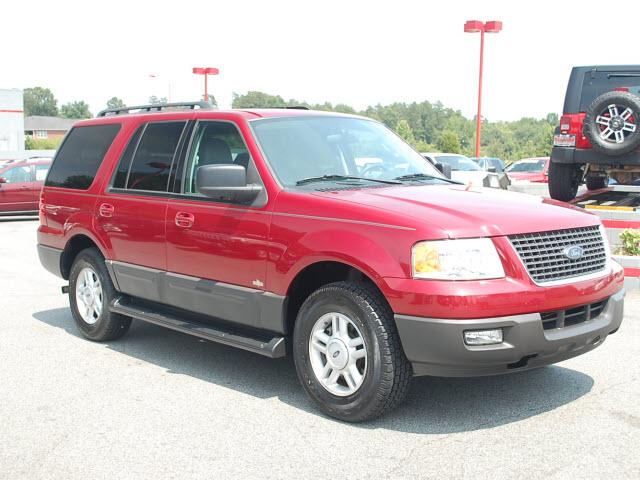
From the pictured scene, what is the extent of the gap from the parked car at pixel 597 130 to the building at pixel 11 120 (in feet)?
191

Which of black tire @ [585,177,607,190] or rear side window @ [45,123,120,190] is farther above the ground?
rear side window @ [45,123,120,190]

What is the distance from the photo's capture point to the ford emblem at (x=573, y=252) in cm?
482

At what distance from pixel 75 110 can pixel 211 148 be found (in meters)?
199

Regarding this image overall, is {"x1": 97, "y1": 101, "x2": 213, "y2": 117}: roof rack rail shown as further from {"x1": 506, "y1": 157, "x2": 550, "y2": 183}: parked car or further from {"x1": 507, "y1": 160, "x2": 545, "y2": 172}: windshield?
{"x1": 507, "y1": 160, "x2": 545, "y2": 172}: windshield

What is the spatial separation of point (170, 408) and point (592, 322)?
267 centimetres

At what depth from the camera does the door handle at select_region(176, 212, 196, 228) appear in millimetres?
5906

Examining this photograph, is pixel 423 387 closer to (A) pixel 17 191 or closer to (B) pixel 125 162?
(B) pixel 125 162

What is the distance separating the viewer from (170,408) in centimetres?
527

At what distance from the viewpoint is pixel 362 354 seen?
4.84 metres

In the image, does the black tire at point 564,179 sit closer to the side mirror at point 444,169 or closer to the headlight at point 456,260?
the side mirror at point 444,169

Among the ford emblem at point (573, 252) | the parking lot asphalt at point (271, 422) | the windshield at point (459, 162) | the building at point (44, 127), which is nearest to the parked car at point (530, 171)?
the windshield at point (459, 162)

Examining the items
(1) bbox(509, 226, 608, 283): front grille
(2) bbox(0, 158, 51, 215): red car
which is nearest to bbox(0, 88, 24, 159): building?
(2) bbox(0, 158, 51, 215): red car

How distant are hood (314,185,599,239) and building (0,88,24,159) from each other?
63911 mm

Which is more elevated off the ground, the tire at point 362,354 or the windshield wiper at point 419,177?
the windshield wiper at point 419,177
